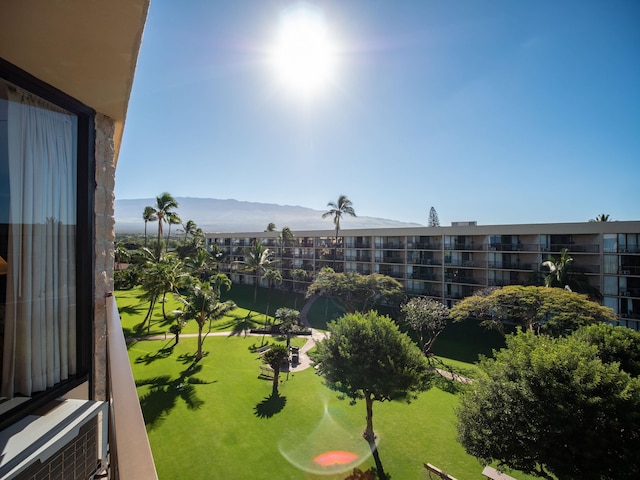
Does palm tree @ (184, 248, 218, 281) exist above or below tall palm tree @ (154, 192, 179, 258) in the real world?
below

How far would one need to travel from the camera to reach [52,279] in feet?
8.96

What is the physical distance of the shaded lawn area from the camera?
427 inches

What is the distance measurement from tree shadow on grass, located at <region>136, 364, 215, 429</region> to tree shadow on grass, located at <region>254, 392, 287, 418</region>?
Result: 8.93ft

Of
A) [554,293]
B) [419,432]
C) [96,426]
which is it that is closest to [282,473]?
[419,432]

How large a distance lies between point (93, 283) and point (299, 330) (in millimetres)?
25468

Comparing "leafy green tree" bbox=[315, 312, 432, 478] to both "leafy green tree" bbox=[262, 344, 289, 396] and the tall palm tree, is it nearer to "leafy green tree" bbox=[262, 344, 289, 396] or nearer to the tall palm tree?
"leafy green tree" bbox=[262, 344, 289, 396]

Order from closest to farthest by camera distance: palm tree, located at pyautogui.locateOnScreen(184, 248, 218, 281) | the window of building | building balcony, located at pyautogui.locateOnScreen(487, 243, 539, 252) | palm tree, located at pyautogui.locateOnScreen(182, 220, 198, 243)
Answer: the window of building < building balcony, located at pyautogui.locateOnScreen(487, 243, 539, 252) < palm tree, located at pyautogui.locateOnScreen(184, 248, 218, 281) < palm tree, located at pyautogui.locateOnScreen(182, 220, 198, 243)

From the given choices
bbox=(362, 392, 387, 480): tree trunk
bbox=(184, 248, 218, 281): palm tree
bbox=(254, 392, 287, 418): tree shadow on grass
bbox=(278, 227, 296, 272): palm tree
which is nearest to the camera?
bbox=(362, 392, 387, 480): tree trunk

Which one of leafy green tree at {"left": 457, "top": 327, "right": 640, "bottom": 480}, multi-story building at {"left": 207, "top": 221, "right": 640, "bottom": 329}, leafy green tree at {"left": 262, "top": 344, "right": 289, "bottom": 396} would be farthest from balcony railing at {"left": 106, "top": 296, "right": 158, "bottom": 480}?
multi-story building at {"left": 207, "top": 221, "right": 640, "bottom": 329}

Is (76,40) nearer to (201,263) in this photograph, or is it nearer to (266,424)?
(266,424)

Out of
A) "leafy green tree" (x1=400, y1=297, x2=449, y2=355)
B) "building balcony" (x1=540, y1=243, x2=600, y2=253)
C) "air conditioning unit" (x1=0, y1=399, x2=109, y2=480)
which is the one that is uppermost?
"building balcony" (x1=540, y1=243, x2=600, y2=253)

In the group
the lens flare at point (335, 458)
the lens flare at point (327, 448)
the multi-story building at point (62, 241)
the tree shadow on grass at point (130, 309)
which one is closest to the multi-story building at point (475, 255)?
the tree shadow on grass at point (130, 309)

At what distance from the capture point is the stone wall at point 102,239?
10.3 ft

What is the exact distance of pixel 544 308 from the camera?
1955 centimetres
